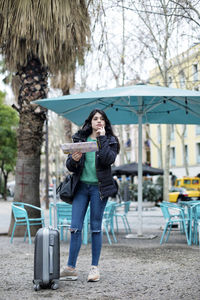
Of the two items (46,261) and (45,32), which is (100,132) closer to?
(46,261)

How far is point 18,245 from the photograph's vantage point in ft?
25.9

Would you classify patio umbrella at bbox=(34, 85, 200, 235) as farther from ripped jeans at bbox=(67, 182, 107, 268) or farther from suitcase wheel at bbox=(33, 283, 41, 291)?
suitcase wheel at bbox=(33, 283, 41, 291)

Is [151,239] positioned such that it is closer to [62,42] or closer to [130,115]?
[130,115]

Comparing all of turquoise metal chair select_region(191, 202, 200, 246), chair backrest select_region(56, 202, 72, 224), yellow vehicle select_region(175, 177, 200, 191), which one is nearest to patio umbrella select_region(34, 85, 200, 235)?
turquoise metal chair select_region(191, 202, 200, 246)

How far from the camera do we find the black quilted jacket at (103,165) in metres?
4.46

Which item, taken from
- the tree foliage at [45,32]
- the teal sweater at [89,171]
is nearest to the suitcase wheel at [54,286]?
the teal sweater at [89,171]

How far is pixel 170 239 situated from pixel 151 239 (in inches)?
15.6

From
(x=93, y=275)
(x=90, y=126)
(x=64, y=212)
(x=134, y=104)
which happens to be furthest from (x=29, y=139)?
(x=93, y=275)

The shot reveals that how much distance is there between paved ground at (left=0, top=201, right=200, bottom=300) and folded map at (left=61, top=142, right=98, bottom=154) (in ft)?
4.57

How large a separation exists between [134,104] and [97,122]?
16.5 feet

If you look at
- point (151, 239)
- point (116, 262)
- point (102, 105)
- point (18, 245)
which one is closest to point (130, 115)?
point (102, 105)

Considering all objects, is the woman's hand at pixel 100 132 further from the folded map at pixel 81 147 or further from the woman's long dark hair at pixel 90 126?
the folded map at pixel 81 147

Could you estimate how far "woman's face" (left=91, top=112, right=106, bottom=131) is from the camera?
15.4ft

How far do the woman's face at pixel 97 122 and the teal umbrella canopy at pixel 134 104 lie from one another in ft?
7.92
